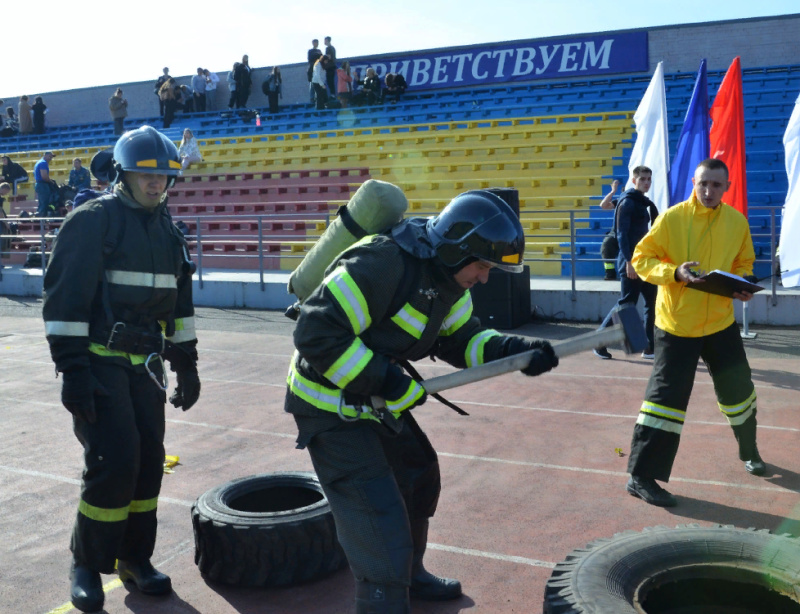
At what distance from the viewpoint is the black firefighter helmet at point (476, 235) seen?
283 centimetres

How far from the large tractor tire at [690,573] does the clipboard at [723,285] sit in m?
1.66

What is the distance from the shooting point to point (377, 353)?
2859 mm

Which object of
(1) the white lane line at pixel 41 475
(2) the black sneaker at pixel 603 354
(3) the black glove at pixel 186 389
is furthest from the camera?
(2) the black sneaker at pixel 603 354

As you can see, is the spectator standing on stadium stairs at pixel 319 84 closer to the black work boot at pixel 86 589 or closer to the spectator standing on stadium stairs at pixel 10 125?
the spectator standing on stadium stairs at pixel 10 125

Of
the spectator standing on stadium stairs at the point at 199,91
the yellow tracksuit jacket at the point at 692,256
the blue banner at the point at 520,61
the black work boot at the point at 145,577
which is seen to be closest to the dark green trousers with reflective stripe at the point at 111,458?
the black work boot at the point at 145,577

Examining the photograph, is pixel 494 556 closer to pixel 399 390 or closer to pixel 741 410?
pixel 399 390

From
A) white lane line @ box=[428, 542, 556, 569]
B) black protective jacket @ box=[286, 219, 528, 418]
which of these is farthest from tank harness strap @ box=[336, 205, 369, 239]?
white lane line @ box=[428, 542, 556, 569]

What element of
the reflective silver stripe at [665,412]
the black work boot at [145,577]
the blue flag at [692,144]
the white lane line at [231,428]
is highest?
the blue flag at [692,144]

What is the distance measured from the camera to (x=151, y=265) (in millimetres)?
3760

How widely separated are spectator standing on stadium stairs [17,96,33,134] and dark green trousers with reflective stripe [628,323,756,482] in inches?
1217

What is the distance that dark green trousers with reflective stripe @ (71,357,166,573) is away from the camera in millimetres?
3547

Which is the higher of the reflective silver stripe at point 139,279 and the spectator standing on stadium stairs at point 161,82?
the spectator standing on stadium stairs at point 161,82

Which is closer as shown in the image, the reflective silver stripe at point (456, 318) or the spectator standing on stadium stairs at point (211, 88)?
the reflective silver stripe at point (456, 318)

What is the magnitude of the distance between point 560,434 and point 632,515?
1666 millimetres
